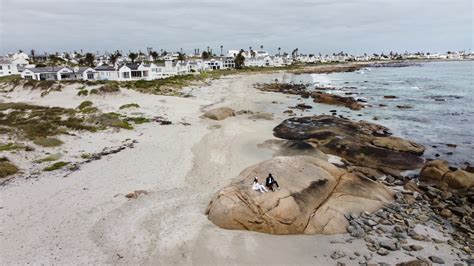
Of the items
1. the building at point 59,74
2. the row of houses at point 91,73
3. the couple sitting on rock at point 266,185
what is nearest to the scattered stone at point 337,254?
the couple sitting on rock at point 266,185

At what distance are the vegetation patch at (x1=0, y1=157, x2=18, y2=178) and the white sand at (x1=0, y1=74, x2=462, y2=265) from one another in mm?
1043

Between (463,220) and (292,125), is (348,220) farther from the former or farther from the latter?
(292,125)

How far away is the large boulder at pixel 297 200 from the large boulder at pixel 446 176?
501 centimetres

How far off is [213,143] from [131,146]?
23.0ft

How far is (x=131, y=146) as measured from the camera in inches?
1096

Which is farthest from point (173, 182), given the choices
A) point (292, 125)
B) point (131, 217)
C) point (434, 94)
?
point (434, 94)

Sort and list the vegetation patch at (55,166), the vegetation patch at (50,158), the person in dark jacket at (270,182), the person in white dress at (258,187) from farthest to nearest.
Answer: the vegetation patch at (50,158)
the vegetation patch at (55,166)
the person in dark jacket at (270,182)
the person in white dress at (258,187)

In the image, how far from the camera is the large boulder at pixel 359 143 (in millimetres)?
24348

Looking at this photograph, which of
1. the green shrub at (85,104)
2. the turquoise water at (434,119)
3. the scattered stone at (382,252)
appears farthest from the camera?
the green shrub at (85,104)

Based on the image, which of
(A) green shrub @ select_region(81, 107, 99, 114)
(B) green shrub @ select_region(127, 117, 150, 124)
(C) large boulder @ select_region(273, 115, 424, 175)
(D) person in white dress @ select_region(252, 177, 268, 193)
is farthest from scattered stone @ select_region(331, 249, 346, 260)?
(A) green shrub @ select_region(81, 107, 99, 114)

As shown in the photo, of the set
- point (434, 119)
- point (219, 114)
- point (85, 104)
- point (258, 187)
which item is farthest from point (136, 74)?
point (258, 187)

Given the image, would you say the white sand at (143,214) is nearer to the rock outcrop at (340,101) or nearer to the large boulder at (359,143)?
the large boulder at (359,143)

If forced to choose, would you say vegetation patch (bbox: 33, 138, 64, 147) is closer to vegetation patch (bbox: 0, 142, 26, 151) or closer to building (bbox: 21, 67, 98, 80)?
vegetation patch (bbox: 0, 142, 26, 151)

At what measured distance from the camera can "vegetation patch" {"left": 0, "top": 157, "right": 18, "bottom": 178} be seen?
21.0 metres
